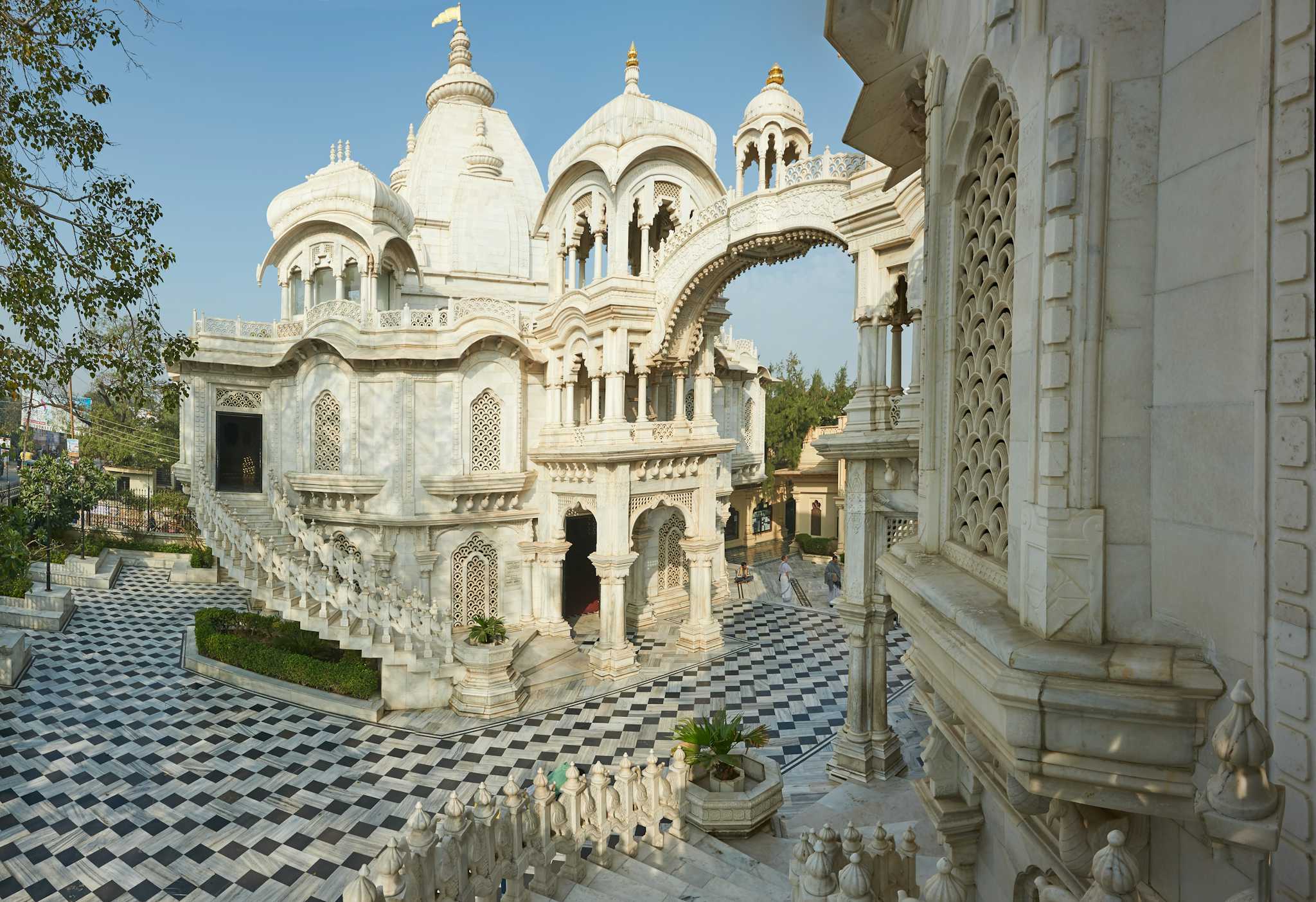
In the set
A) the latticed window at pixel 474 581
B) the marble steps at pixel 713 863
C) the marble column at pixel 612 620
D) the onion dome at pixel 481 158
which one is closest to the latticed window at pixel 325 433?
the latticed window at pixel 474 581

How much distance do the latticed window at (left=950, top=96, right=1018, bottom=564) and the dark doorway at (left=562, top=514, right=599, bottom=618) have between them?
635 inches

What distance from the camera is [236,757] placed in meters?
9.91

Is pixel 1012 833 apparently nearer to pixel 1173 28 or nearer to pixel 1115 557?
pixel 1115 557

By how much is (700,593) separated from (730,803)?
27.0 ft

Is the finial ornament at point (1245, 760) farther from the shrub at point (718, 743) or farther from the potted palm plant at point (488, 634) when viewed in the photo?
the potted palm plant at point (488, 634)

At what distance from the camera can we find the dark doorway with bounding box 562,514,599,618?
63.2 feet

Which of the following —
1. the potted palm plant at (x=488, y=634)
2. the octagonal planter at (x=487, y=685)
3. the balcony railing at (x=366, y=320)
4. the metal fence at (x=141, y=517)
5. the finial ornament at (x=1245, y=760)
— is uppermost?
the balcony railing at (x=366, y=320)

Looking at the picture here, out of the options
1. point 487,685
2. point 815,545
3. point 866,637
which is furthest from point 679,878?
point 815,545

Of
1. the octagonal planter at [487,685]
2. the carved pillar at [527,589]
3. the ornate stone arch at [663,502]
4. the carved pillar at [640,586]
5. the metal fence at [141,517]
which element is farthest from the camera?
the metal fence at [141,517]

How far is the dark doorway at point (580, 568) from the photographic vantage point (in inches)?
758

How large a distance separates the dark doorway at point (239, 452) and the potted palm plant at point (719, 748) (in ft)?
51.1

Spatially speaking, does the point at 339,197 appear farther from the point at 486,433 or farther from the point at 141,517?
the point at 141,517

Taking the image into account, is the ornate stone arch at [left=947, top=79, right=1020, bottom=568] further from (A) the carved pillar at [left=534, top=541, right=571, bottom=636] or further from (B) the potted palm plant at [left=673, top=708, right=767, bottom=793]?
(A) the carved pillar at [left=534, top=541, right=571, bottom=636]

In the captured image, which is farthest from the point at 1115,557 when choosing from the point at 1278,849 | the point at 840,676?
the point at 840,676
